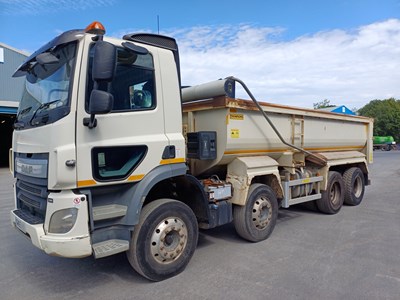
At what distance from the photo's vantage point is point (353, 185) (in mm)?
7906

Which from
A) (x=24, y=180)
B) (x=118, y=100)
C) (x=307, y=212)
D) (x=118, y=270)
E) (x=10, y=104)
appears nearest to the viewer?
(x=118, y=100)

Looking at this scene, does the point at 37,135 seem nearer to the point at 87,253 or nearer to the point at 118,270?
the point at 87,253

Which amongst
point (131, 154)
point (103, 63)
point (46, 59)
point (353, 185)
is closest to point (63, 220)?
point (131, 154)

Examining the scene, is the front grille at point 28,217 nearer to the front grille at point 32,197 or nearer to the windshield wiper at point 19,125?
the front grille at point 32,197

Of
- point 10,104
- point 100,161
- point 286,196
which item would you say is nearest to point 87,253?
point 100,161

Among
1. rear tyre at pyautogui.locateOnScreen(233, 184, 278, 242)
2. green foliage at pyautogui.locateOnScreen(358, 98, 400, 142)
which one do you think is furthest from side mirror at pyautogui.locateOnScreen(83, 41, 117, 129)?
green foliage at pyautogui.locateOnScreen(358, 98, 400, 142)

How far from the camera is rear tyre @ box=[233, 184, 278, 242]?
4.99 meters

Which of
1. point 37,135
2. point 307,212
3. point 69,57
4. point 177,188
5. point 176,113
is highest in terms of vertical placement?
point 69,57

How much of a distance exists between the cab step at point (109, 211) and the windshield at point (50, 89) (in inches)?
41.7

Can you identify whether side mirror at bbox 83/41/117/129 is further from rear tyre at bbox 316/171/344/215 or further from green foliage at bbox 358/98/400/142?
green foliage at bbox 358/98/400/142

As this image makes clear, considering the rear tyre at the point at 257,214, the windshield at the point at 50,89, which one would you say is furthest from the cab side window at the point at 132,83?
the rear tyre at the point at 257,214

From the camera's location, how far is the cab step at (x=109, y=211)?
3.45 meters

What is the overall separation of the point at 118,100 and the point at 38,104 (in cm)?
98

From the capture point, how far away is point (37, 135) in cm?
343
